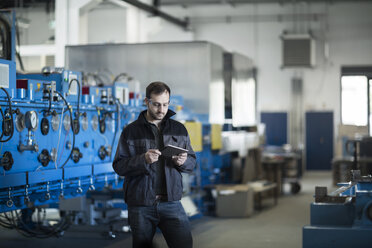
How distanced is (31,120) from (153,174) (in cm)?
233

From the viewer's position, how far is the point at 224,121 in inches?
407

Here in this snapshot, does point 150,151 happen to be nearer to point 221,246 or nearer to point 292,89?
point 221,246

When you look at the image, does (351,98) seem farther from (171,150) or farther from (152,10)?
(171,150)

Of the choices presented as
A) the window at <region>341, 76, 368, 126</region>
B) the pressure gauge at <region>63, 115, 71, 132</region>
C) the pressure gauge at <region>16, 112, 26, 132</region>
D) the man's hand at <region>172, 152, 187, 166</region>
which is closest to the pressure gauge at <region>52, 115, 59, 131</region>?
the pressure gauge at <region>63, 115, 71, 132</region>

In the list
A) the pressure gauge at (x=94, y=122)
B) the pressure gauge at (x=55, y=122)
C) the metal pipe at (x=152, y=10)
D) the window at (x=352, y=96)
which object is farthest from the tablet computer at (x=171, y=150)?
the window at (x=352, y=96)

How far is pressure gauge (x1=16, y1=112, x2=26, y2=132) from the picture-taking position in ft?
17.6

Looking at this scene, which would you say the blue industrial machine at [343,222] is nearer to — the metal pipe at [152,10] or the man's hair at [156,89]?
the man's hair at [156,89]

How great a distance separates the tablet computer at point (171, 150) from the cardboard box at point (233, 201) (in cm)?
549

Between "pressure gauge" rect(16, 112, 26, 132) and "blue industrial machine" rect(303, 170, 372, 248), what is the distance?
2.78m

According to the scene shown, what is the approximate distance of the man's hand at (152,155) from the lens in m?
3.38

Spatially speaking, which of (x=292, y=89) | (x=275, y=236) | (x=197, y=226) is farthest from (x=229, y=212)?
(x=292, y=89)

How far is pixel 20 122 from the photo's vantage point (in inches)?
212

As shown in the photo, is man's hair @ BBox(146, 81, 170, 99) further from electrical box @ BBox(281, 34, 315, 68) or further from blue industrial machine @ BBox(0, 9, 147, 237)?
electrical box @ BBox(281, 34, 315, 68)

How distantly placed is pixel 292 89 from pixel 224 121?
6.40 metres
